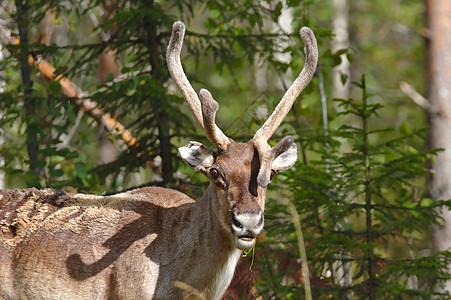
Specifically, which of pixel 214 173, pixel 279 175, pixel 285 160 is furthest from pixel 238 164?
pixel 279 175

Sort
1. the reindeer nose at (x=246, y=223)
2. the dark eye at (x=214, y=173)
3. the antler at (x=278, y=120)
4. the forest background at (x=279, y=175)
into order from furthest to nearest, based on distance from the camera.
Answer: the forest background at (x=279, y=175) < the dark eye at (x=214, y=173) < the antler at (x=278, y=120) < the reindeer nose at (x=246, y=223)

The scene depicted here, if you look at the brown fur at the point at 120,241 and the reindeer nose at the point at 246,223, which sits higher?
the reindeer nose at the point at 246,223

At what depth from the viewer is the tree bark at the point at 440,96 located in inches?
487

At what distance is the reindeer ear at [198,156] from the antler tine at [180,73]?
418mm

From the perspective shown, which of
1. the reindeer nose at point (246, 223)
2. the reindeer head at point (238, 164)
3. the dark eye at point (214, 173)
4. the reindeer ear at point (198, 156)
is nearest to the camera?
the reindeer nose at point (246, 223)

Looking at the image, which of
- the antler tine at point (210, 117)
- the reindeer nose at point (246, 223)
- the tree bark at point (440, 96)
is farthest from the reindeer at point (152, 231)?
the tree bark at point (440, 96)

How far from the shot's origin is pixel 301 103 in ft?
36.9

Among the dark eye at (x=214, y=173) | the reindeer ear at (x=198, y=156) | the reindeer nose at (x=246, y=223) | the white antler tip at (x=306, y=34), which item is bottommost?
the reindeer nose at (x=246, y=223)

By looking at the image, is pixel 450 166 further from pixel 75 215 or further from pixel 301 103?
pixel 75 215

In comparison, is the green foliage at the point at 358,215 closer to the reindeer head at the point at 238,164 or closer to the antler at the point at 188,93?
the reindeer head at the point at 238,164

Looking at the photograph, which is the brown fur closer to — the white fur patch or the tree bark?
the white fur patch

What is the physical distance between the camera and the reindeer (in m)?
6.86

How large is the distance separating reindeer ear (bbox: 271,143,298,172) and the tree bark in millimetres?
6125

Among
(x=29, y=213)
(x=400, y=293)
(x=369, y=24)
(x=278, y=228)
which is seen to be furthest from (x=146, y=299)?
(x=369, y=24)
